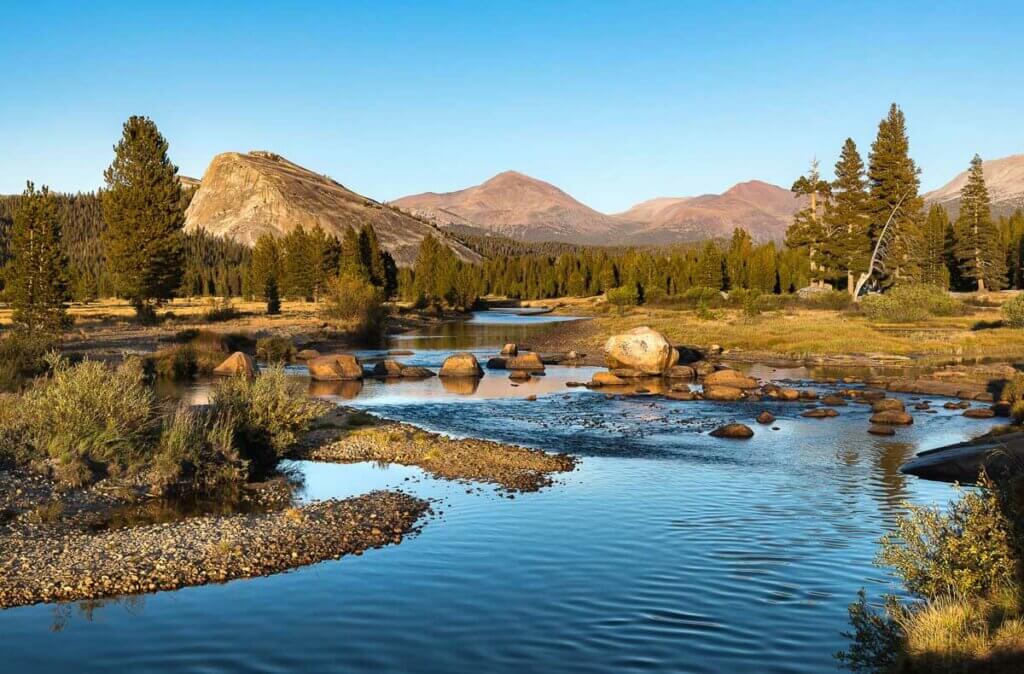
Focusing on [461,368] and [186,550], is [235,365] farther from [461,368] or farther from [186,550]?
[186,550]

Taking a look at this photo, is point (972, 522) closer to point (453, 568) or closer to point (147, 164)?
point (453, 568)

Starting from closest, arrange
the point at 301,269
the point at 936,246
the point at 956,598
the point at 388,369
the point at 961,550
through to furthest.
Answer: the point at 956,598 → the point at 961,550 → the point at 388,369 → the point at 936,246 → the point at 301,269

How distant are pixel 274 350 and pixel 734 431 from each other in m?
31.8

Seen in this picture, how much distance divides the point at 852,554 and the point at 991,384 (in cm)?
2675

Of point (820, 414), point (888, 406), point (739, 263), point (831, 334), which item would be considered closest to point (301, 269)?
point (739, 263)

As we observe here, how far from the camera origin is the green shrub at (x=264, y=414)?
68.6 feet

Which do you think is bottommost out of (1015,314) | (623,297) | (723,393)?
(723,393)

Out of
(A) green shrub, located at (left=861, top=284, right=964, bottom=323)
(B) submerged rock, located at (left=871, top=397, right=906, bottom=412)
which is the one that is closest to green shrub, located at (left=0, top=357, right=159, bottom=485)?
(B) submerged rock, located at (left=871, top=397, right=906, bottom=412)

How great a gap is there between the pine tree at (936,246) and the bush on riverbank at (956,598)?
285 ft

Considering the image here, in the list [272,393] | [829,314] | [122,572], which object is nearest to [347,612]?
[122,572]

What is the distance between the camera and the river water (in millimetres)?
9727

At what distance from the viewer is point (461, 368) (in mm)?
42719

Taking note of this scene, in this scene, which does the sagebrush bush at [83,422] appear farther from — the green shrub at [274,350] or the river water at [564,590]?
the green shrub at [274,350]

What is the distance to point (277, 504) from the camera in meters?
16.9
